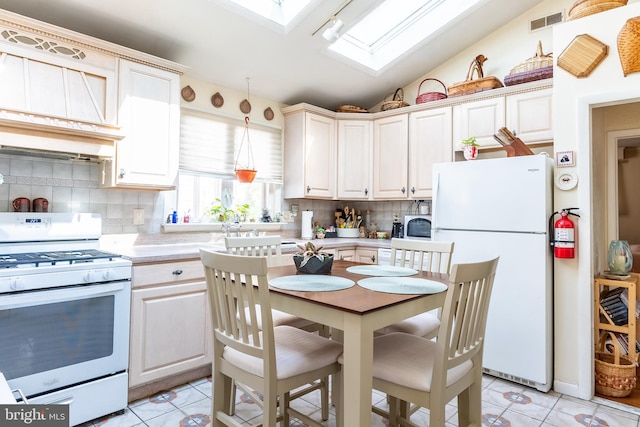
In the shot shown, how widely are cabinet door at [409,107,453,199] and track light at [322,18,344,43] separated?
3.77ft

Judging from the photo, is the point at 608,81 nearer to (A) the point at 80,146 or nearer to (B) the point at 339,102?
(B) the point at 339,102

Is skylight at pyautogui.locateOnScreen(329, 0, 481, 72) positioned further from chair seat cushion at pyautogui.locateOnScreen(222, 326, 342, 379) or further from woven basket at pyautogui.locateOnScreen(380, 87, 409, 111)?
chair seat cushion at pyautogui.locateOnScreen(222, 326, 342, 379)

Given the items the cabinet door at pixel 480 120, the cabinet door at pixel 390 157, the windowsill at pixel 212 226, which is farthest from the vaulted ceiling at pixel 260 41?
the windowsill at pixel 212 226

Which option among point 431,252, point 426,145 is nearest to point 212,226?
point 431,252

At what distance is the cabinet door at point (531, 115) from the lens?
300cm

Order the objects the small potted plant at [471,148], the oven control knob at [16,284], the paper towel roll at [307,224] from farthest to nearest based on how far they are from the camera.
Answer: the paper towel roll at [307,224] < the small potted plant at [471,148] < the oven control knob at [16,284]

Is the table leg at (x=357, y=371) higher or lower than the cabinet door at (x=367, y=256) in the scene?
lower

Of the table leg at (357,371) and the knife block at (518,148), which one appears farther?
the knife block at (518,148)

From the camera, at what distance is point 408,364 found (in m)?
1.48

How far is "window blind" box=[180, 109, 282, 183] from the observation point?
10.6 feet

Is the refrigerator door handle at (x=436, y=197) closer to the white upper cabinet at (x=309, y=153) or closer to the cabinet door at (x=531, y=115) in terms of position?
the cabinet door at (x=531, y=115)

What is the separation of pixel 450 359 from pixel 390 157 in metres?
2.74

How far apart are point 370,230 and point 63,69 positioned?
3.11 m

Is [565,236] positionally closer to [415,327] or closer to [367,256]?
[415,327]
